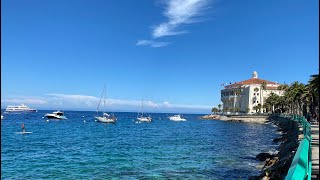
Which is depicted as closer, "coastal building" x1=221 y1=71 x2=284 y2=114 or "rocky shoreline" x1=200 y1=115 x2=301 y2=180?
"rocky shoreline" x1=200 y1=115 x2=301 y2=180

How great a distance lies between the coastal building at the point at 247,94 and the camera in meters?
149

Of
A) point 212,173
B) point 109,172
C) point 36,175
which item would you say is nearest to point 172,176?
point 212,173

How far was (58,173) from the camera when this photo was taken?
25.4m

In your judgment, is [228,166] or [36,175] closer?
[36,175]

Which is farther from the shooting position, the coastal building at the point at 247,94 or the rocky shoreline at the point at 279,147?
the coastal building at the point at 247,94

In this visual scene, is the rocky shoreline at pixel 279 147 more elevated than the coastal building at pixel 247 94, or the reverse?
the coastal building at pixel 247 94

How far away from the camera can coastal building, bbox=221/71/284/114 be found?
149 m

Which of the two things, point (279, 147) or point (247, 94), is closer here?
point (279, 147)

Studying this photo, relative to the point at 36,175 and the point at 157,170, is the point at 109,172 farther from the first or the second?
the point at 36,175

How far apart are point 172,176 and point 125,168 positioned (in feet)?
16.8

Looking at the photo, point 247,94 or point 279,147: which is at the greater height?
point 247,94

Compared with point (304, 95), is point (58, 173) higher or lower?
lower

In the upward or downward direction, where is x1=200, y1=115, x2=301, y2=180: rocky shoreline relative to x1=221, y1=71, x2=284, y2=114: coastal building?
downward

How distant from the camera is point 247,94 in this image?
15112 centimetres
